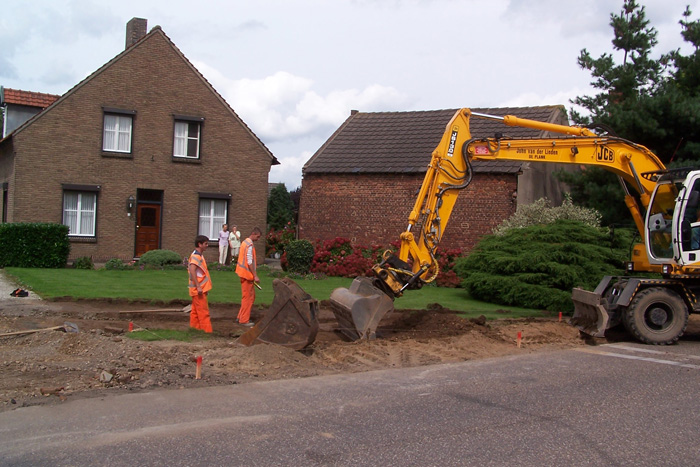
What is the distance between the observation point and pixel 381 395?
25.5 ft

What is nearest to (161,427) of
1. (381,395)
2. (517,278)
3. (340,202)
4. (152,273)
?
(381,395)

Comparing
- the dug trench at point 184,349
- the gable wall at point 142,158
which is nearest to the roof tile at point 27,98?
the gable wall at point 142,158

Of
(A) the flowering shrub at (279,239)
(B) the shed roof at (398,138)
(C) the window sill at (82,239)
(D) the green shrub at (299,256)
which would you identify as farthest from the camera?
(A) the flowering shrub at (279,239)

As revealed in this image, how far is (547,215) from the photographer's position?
19094mm

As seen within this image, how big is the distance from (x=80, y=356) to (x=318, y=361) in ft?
10.4

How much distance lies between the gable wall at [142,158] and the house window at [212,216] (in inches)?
14.1

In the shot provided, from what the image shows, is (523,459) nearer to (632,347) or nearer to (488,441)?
(488,441)

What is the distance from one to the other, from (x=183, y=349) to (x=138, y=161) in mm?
17994

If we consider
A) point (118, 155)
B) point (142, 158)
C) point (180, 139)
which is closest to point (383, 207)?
point (180, 139)

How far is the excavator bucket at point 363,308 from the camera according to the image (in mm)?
10773

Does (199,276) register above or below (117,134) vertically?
below

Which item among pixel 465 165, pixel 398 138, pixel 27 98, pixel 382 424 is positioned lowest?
pixel 382 424

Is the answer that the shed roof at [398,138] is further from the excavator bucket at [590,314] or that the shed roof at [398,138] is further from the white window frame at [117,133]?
the excavator bucket at [590,314]

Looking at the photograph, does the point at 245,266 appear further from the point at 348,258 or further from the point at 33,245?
the point at 33,245
